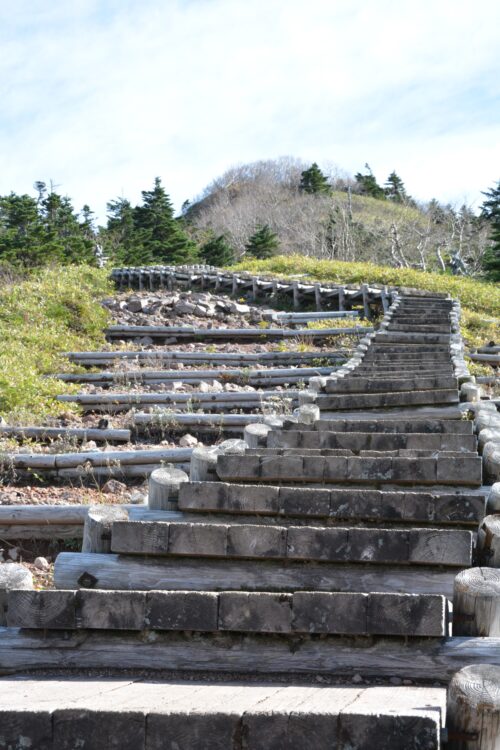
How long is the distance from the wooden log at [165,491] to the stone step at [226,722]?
1.75 m

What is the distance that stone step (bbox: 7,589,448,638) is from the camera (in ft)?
10.1

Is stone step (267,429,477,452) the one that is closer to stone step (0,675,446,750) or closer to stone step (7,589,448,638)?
stone step (7,589,448,638)

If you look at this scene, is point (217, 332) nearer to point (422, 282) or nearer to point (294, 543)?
point (422, 282)

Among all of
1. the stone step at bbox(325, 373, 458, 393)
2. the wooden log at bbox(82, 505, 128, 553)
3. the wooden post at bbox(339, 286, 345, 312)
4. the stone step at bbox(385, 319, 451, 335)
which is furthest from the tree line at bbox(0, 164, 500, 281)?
the wooden log at bbox(82, 505, 128, 553)

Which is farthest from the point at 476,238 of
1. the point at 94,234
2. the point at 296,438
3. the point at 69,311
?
the point at 296,438

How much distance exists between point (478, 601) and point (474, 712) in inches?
32.0

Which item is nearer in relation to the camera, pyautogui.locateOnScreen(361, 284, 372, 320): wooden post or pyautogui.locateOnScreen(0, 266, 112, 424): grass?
pyautogui.locateOnScreen(0, 266, 112, 424): grass

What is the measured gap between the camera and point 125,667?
330 cm

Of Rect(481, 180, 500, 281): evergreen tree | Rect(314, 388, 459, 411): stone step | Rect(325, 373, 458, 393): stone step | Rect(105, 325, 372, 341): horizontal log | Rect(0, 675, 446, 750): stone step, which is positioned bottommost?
Rect(0, 675, 446, 750): stone step

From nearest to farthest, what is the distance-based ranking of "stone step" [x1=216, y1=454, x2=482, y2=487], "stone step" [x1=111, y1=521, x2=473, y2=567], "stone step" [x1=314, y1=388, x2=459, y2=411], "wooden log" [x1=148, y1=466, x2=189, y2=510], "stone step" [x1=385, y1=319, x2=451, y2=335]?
"stone step" [x1=111, y1=521, x2=473, y2=567] < "wooden log" [x1=148, y1=466, x2=189, y2=510] < "stone step" [x1=216, y1=454, x2=482, y2=487] < "stone step" [x1=314, y1=388, x2=459, y2=411] < "stone step" [x1=385, y1=319, x2=451, y2=335]

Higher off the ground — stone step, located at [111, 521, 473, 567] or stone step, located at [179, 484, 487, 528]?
stone step, located at [179, 484, 487, 528]

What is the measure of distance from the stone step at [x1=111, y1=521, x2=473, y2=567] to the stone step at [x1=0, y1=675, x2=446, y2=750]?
105 centimetres

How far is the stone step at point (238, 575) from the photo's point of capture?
12.1 feet

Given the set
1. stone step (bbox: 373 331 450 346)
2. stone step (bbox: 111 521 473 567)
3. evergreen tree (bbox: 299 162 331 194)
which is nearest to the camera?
stone step (bbox: 111 521 473 567)
